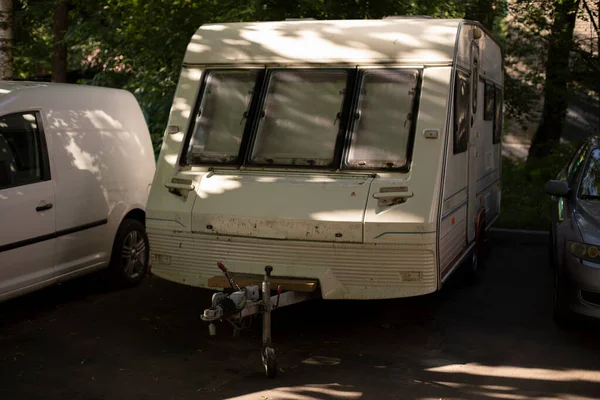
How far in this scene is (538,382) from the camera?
6359 mm

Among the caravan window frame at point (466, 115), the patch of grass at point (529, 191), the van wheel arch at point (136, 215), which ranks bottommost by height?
the patch of grass at point (529, 191)

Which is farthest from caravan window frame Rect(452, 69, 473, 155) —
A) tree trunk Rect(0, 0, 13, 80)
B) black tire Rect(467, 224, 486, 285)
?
tree trunk Rect(0, 0, 13, 80)

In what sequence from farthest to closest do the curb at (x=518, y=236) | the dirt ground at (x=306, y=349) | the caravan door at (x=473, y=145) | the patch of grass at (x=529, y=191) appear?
the patch of grass at (x=529, y=191)
the curb at (x=518, y=236)
the caravan door at (x=473, y=145)
the dirt ground at (x=306, y=349)

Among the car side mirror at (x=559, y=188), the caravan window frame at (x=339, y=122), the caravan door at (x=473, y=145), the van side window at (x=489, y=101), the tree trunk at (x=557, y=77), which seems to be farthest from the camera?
the tree trunk at (x=557, y=77)

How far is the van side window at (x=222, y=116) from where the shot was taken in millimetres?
7805

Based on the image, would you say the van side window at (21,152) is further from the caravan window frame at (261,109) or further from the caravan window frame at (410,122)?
the caravan window frame at (410,122)

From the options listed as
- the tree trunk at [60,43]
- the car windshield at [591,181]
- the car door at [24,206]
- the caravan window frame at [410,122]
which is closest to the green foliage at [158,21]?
the tree trunk at [60,43]

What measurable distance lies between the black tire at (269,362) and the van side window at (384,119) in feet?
6.39

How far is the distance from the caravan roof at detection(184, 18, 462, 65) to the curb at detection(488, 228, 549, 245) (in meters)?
5.31

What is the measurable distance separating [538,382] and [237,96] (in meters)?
3.69

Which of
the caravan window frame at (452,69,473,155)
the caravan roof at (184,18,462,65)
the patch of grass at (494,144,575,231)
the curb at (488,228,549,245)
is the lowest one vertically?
the patch of grass at (494,144,575,231)

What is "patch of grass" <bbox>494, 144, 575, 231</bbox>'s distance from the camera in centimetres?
1342

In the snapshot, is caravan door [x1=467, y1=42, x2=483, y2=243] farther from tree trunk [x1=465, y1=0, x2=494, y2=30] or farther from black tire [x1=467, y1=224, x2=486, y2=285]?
tree trunk [x1=465, y1=0, x2=494, y2=30]

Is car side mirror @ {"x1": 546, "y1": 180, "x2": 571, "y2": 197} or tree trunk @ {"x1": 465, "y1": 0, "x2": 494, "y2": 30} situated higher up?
tree trunk @ {"x1": 465, "y1": 0, "x2": 494, "y2": 30}
